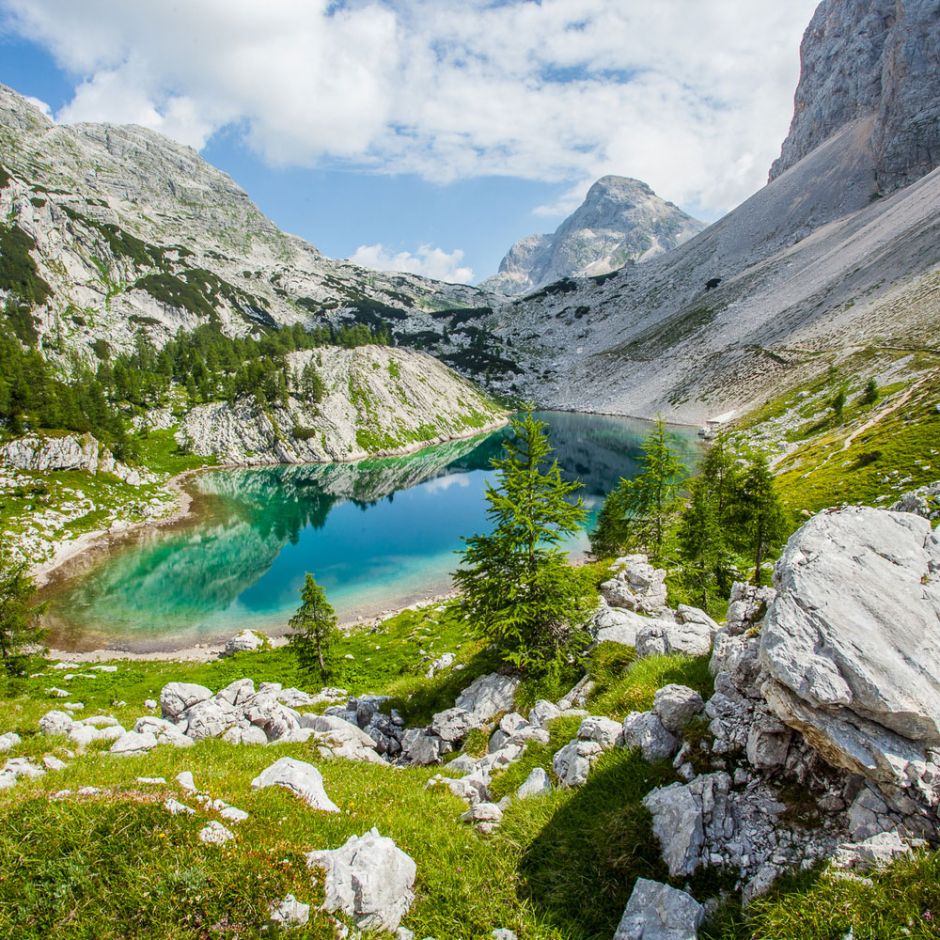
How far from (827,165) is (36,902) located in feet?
889

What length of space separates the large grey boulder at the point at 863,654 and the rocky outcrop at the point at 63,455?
8422cm

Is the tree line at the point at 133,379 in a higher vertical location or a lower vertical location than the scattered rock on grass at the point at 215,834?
higher

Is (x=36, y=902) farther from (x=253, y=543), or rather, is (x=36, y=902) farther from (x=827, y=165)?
(x=827, y=165)

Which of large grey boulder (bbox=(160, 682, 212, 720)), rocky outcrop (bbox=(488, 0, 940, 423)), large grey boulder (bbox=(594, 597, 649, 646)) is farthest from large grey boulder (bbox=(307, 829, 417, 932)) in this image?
rocky outcrop (bbox=(488, 0, 940, 423))

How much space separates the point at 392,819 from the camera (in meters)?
9.10

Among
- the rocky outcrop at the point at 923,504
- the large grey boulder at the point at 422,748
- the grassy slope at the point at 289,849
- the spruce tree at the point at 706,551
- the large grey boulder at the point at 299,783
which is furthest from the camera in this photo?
the spruce tree at the point at 706,551

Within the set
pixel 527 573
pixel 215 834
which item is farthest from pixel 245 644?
pixel 215 834

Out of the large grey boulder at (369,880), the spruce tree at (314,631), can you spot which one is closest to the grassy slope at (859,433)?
the spruce tree at (314,631)

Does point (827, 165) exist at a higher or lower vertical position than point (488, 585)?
higher

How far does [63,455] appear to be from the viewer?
67.8 metres

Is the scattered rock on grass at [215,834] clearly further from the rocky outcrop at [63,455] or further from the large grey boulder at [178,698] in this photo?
the rocky outcrop at [63,455]

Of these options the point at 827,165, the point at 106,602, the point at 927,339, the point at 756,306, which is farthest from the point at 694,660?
the point at 827,165

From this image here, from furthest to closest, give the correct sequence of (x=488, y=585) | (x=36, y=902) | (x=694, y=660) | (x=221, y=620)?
(x=221, y=620) < (x=488, y=585) < (x=694, y=660) < (x=36, y=902)

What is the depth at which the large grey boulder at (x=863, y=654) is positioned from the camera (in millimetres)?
6133
